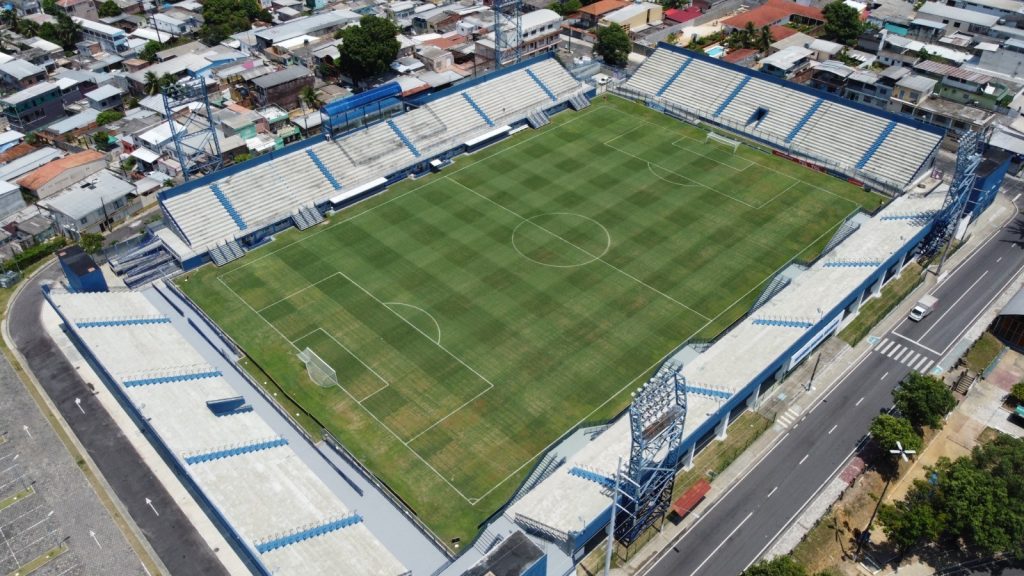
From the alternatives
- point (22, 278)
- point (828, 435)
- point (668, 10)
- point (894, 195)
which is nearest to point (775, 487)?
point (828, 435)

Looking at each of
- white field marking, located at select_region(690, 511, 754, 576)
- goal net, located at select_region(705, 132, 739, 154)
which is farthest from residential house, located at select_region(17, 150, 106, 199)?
white field marking, located at select_region(690, 511, 754, 576)

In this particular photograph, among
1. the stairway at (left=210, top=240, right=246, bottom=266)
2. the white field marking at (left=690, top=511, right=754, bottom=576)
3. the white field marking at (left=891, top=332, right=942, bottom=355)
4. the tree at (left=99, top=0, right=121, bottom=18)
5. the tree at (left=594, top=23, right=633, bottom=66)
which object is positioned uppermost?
the tree at (left=594, top=23, right=633, bottom=66)

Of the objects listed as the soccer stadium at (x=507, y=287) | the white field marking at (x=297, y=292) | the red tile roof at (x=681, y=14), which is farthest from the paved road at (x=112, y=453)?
the red tile roof at (x=681, y=14)

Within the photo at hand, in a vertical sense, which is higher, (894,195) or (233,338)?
(894,195)

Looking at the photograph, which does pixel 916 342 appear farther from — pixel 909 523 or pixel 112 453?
pixel 112 453

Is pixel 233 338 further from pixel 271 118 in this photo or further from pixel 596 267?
pixel 271 118

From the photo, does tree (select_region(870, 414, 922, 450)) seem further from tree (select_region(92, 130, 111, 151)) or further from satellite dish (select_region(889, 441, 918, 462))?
tree (select_region(92, 130, 111, 151))

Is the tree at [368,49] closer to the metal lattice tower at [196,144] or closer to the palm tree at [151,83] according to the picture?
the metal lattice tower at [196,144]
